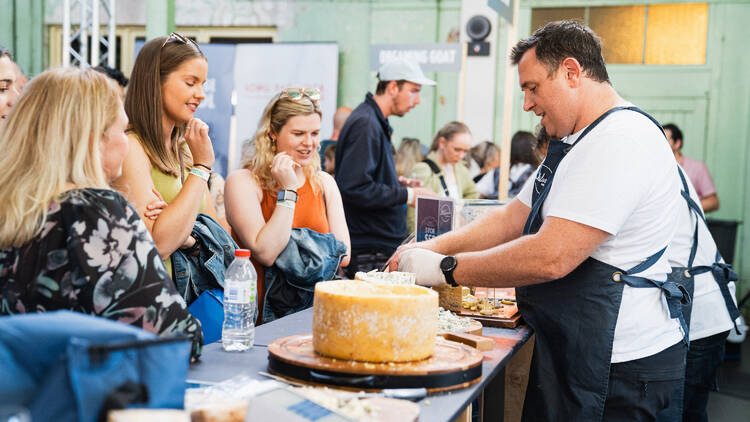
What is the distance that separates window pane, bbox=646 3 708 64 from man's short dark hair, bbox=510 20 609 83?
6.47m

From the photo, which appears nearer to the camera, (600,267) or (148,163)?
(600,267)

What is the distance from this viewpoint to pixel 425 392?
1.41 metres

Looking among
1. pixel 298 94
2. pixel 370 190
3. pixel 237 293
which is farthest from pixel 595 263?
pixel 370 190

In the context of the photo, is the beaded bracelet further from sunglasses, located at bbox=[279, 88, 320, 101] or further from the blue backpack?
the blue backpack

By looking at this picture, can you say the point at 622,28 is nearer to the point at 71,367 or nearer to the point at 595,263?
the point at 595,263

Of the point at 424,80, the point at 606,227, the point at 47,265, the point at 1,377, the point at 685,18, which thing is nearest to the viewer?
the point at 1,377

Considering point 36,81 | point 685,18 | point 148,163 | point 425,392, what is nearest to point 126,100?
point 148,163

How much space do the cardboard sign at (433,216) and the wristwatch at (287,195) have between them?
0.56 m

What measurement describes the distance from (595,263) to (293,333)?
864mm

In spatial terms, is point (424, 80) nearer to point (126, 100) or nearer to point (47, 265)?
point (126, 100)

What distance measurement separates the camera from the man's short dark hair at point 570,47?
6.91ft

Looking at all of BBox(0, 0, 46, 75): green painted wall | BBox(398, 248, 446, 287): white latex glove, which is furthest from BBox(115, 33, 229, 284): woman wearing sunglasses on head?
BBox(0, 0, 46, 75): green painted wall

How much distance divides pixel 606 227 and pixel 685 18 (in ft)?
23.0

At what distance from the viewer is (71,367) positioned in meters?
0.94
